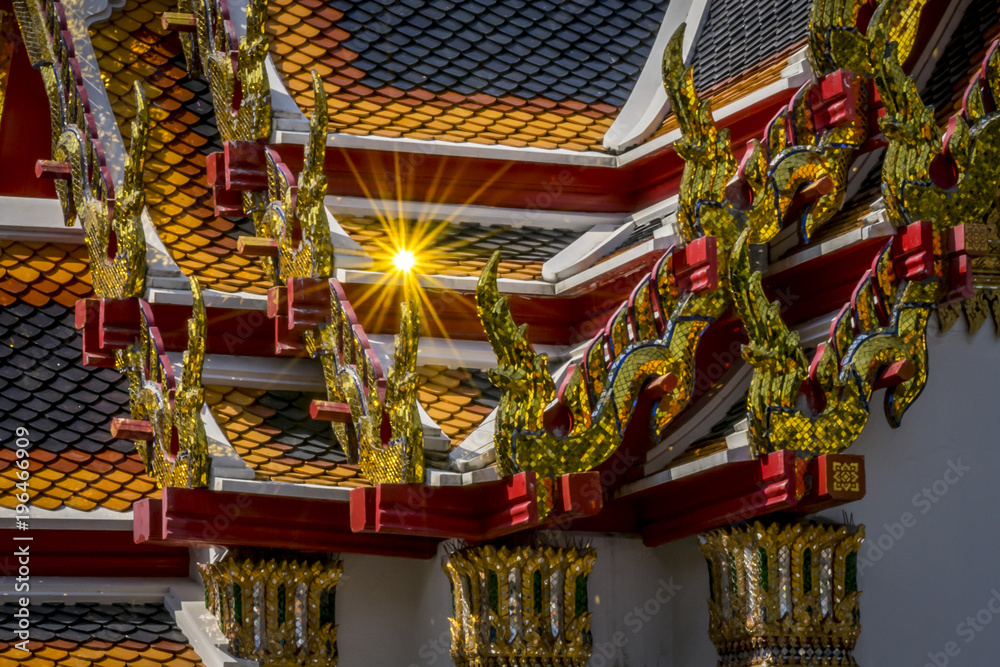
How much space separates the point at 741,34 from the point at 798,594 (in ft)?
12.8

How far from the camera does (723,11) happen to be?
464 inches

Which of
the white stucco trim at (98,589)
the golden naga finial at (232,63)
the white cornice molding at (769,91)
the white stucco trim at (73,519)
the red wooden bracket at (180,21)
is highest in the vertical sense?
the red wooden bracket at (180,21)

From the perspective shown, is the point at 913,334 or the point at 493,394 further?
the point at 493,394

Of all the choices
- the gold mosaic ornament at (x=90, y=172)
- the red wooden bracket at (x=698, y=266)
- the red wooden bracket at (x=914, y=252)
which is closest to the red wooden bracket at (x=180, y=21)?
the gold mosaic ornament at (x=90, y=172)

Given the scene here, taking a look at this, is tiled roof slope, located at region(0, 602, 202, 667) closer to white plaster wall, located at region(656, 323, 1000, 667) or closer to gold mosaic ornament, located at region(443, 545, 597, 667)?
gold mosaic ornament, located at region(443, 545, 597, 667)

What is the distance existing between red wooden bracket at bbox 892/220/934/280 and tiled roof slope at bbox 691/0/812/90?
7.06 feet

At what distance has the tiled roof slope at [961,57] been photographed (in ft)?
31.6

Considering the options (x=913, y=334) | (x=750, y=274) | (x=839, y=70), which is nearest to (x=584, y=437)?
(x=750, y=274)

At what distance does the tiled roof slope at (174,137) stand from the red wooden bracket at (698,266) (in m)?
2.38

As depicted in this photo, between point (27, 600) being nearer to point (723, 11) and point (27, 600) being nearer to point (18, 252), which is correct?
point (18, 252)

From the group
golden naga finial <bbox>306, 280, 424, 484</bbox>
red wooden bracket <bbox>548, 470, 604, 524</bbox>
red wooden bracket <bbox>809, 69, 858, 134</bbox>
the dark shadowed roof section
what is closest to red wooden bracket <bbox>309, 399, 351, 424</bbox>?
golden naga finial <bbox>306, 280, 424, 484</bbox>

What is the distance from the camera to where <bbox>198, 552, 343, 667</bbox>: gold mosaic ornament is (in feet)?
29.9

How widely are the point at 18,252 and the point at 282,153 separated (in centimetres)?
179

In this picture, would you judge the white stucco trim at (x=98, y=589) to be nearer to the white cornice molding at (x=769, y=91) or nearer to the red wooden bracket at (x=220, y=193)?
the red wooden bracket at (x=220, y=193)
